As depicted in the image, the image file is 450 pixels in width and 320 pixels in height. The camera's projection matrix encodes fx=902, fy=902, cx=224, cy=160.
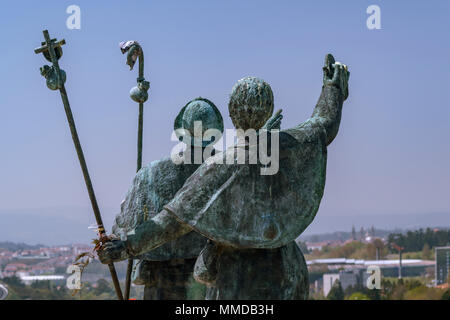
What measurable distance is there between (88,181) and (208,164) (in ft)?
6.36

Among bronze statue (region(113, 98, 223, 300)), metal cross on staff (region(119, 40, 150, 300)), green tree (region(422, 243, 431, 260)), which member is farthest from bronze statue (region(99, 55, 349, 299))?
green tree (region(422, 243, 431, 260))

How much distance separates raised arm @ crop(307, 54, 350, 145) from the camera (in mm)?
8062

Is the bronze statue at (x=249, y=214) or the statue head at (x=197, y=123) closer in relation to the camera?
the bronze statue at (x=249, y=214)

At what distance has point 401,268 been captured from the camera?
122000 millimetres

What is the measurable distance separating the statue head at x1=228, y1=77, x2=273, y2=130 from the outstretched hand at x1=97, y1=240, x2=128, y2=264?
1.42m

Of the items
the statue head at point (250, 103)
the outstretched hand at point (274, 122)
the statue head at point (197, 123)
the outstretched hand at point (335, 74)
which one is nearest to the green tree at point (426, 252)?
the statue head at point (197, 123)

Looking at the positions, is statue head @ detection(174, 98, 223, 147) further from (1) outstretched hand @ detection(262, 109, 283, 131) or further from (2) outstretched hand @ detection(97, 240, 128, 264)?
(2) outstretched hand @ detection(97, 240, 128, 264)

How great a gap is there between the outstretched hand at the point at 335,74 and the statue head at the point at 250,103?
104 centimetres

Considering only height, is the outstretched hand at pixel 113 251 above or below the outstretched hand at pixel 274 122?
below

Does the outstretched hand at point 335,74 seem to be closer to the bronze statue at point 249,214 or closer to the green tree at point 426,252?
the bronze statue at point 249,214

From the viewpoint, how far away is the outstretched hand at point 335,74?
841cm

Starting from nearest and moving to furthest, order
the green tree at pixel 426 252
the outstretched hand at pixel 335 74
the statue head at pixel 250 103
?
the statue head at pixel 250 103 < the outstretched hand at pixel 335 74 < the green tree at pixel 426 252

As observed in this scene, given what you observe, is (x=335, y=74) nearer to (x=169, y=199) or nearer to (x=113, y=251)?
(x=169, y=199)

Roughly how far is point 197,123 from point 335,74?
177 centimetres
